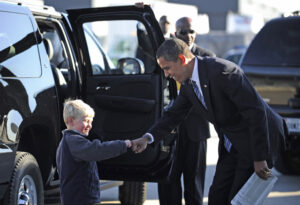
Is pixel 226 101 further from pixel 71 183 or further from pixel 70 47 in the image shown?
pixel 70 47

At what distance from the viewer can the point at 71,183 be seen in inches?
173

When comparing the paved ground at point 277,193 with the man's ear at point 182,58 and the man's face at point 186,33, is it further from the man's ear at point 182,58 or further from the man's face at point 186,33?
the man's ear at point 182,58

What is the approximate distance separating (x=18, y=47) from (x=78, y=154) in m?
1.24

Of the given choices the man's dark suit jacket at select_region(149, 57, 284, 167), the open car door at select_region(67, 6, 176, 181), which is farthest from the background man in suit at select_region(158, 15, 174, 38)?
the man's dark suit jacket at select_region(149, 57, 284, 167)

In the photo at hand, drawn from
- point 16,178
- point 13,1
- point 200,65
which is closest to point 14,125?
point 16,178

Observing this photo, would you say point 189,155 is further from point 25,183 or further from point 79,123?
point 79,123

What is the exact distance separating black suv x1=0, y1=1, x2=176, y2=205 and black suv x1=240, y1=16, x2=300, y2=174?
7.42ft

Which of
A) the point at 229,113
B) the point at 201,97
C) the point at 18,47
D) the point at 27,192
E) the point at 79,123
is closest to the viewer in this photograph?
the point at 79,123

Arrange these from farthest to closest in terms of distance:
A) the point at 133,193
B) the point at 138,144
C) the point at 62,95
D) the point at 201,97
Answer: the point at 133,193 → the point at 62,95 → the point at 138,144 → the point at 201,97

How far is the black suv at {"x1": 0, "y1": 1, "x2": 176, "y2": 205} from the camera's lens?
4.87 meters

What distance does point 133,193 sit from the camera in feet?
22.8

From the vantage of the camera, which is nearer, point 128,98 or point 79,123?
point 79,123

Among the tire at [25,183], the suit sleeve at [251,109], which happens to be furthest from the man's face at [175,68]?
the tire at [25,183]

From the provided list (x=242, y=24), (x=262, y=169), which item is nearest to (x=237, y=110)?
(x=262, y=169)
